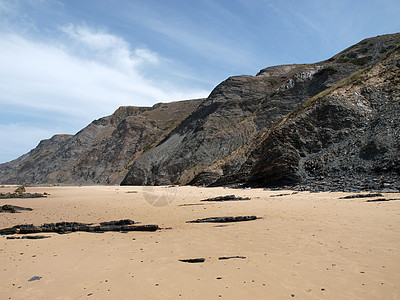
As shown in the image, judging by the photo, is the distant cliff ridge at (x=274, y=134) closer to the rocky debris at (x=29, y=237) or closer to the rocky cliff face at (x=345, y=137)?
the rocky cliff face at (x=345, y=137)

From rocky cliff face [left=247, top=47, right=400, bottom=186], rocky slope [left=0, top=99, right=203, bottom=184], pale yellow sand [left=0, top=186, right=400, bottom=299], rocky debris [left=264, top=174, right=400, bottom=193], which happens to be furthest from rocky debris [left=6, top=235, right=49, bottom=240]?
rocky slope [left=0, top=99, right=203, bottom=184]

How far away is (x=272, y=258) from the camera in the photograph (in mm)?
5211

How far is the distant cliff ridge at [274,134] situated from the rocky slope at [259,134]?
123 mm

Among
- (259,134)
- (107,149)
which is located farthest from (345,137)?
(107,149)

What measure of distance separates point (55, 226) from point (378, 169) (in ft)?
58.5

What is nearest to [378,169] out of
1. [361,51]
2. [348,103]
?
[348,103]

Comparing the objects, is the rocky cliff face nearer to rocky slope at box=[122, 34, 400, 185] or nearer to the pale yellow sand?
rocky slope at box=[122, 34, 400, 185]

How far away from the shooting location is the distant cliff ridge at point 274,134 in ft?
67.3

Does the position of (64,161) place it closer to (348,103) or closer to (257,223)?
(348,103)

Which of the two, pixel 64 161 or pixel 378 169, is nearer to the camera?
pixel 378 169

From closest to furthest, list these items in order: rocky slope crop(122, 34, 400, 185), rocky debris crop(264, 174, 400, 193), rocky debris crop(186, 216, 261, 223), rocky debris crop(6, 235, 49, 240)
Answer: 1. rocky debris crop(6, 235, 49, 240)
2. rocky debris crop(186, 216, 261, 223)
3. rocky debris crop(264, 174, 400, 193)
4. rocky slope crop(122, 34, 400, 185)

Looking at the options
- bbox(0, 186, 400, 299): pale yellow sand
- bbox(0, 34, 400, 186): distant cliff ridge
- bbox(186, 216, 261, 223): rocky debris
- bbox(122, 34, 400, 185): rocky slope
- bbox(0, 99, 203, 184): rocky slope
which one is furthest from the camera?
bbox(0, 99, 203, 184): rocky slope

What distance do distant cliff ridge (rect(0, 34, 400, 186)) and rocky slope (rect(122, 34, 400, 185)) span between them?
0.40ft

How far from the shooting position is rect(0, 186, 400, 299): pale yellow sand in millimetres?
3971
